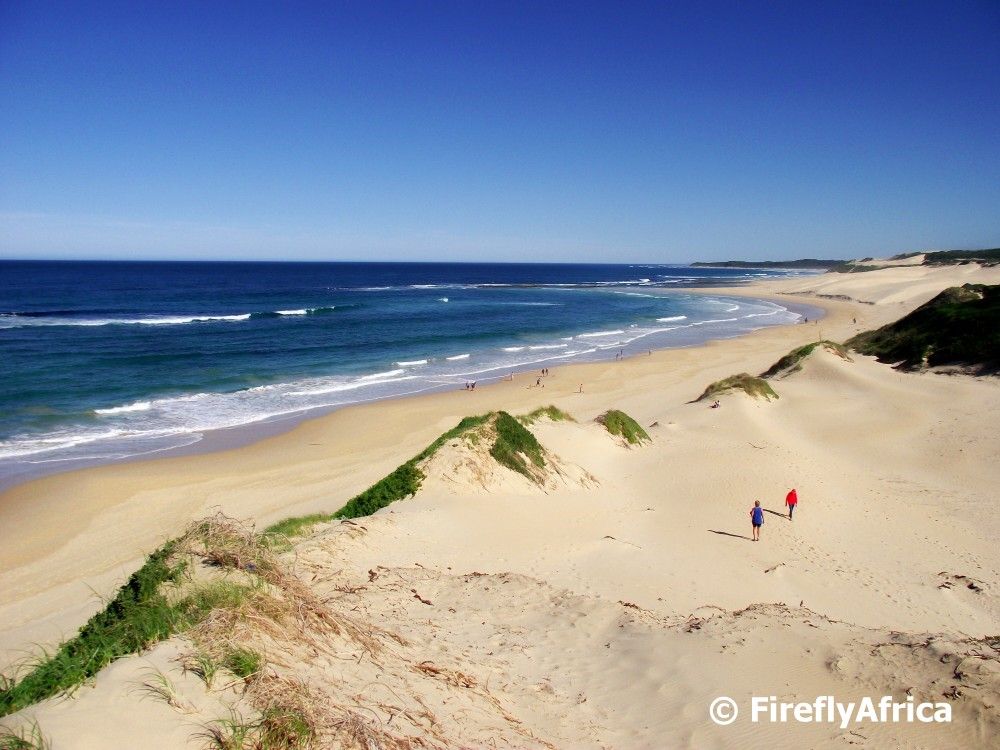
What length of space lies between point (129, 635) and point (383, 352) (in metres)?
38.7

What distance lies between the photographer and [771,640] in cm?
769

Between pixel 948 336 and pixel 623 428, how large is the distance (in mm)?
24387

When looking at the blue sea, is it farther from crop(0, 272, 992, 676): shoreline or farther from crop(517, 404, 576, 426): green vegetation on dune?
crop(517, 404, 576, 426): green vegetation on dune

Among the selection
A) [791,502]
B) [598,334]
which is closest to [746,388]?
[791,502]

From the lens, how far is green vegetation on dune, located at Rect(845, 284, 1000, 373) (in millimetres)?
30703

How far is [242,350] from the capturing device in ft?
133

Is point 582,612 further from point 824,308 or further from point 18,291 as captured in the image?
point 18,291

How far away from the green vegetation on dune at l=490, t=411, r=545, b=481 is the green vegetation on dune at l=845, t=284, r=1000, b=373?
26.3 m

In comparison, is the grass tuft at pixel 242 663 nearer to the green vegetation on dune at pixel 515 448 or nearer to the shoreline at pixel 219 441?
the green vegetation on dune at pixel 515 448

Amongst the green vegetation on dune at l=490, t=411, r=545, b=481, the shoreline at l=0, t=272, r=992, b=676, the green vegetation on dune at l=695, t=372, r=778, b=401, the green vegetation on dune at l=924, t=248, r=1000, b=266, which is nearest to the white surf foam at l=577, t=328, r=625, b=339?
the shoreline at l=0, t=272, r=992, b=676

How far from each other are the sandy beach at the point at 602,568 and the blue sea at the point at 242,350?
4085 millimetres

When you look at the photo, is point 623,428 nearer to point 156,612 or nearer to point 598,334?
point 156,612

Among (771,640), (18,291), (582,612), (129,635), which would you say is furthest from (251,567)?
(18,291)

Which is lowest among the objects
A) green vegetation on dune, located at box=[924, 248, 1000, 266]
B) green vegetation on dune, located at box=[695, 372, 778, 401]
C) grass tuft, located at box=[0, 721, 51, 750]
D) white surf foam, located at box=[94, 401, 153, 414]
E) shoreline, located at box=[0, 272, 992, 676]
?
shoreline, located at box=[0, 272, 992, 676]
